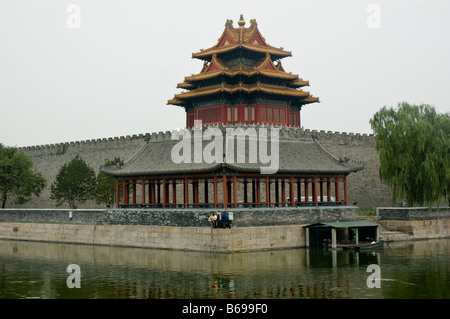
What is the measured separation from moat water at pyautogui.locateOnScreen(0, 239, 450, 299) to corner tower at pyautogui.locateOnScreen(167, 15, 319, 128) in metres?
14.6

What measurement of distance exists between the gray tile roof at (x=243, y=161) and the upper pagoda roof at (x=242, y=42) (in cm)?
1028

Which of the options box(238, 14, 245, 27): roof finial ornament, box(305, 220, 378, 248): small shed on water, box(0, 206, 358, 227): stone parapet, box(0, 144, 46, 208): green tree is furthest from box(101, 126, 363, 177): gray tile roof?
box(0, 144, 46, 208): green tree

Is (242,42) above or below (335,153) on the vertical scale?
above

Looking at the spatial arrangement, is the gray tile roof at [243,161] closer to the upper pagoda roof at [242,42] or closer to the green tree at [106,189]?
the green tree at [106,189]

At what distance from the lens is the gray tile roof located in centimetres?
2914

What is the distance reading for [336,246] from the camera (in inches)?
1154

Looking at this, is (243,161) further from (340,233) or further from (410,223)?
(410,223)

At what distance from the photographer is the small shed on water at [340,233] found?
1160 inches

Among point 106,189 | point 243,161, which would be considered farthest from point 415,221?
point 106,189

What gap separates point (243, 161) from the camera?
96.7 feet

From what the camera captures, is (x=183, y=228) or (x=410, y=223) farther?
(x=410, y=223)

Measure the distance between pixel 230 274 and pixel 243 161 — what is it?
29.5 feet
